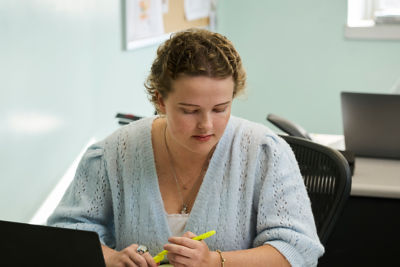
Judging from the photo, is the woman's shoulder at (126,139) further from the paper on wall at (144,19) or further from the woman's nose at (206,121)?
the paper on wall at (144,19)

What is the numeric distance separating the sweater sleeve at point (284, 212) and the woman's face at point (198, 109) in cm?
16

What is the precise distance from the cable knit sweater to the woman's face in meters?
0.12

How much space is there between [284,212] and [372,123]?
1167 millimetres

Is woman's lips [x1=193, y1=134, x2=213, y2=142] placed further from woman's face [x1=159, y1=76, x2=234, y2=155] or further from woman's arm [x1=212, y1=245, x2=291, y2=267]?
woman's arm [x1=212, y1=245, x2=291, y2=267]

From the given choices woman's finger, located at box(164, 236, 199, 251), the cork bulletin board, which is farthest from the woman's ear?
the cork bulletin board

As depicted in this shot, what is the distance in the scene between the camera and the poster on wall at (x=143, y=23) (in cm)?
316

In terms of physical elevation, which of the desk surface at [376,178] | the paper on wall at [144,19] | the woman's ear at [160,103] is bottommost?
the desk surface at [376,178]

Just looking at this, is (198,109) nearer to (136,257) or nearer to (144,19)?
(136,257)

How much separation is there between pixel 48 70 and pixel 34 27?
18cm

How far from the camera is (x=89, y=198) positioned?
57.8 inches

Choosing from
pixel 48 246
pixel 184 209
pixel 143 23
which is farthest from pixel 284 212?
pixel 143 23

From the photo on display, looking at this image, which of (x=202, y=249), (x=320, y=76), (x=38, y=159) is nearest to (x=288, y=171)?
(x=202, y=249)

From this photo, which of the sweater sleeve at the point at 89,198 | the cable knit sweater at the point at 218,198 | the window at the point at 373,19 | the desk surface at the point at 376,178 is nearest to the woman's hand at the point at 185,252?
the cable knit sweater at the point at 218,198

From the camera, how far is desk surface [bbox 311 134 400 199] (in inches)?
84.6
